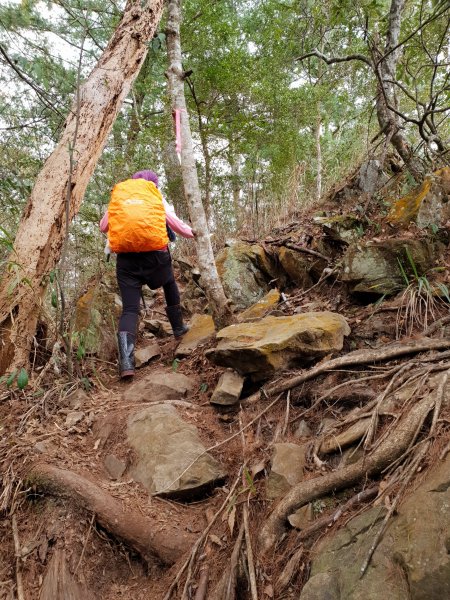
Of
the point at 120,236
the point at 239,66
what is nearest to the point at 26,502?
the point at 120,236

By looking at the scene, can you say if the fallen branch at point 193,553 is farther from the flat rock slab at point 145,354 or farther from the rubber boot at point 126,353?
the flat rock slab at point 145,354

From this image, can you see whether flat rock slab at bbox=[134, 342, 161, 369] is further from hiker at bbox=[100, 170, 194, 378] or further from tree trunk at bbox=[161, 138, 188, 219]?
tree trunk at bbox=[161, 138, 188, 219]

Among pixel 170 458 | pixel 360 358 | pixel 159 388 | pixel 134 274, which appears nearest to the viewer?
pixel 170 458

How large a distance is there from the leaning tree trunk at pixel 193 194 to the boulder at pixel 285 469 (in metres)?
1.83

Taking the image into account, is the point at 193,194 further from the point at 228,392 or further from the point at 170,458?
the point at 170,458

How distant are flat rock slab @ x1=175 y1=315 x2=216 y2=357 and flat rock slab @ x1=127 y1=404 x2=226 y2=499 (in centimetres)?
126

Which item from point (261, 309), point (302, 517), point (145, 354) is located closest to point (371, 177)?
point (261, 309)

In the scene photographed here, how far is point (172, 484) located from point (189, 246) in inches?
218

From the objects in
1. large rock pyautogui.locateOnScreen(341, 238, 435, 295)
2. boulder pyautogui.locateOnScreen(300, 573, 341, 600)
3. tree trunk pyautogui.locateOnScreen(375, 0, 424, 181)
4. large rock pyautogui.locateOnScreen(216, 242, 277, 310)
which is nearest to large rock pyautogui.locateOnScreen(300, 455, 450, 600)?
boulder pyautogui.locateOnScreen(300, 573, 341, 600)

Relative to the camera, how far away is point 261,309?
4102 millimetres

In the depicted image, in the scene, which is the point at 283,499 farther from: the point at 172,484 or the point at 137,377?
the point at 137,377

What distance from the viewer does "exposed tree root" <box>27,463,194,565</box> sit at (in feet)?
6.61

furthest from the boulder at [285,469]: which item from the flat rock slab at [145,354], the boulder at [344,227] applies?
the boulder at [344,227]

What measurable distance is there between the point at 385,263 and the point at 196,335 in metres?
1.99
